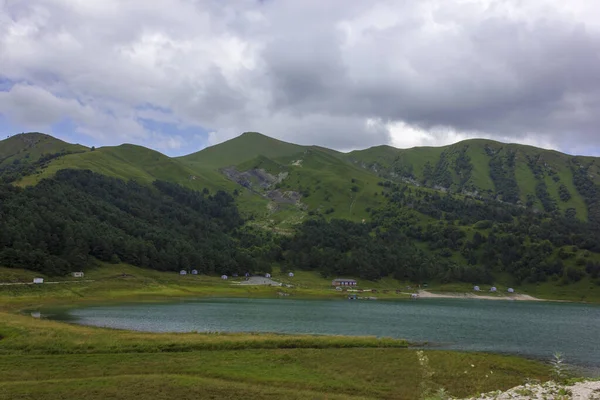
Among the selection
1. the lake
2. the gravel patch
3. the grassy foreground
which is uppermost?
the gravel patch

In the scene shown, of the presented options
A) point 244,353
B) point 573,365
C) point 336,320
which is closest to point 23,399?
point 244,353

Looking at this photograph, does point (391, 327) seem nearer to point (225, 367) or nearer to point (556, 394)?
point (225, 367)

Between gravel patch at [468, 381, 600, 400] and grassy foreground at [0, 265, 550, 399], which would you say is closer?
gravel patch at [468, 381, 600, 400]

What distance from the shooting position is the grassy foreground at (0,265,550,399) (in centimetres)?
3478

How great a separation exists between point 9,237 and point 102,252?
3762 cm

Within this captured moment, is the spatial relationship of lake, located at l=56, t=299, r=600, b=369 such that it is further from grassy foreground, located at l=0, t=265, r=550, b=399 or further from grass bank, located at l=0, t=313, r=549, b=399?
grass bank, located at l=0, t=313, r=549, b=399

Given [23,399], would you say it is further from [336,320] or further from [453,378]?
[336,320]

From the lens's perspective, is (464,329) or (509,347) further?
(464,329)

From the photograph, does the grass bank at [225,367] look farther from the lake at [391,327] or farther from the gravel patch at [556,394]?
the lake at [391,327]

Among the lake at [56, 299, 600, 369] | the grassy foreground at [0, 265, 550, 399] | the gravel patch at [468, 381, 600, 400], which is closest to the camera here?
the gravel patch at [468, 381, 600, 400]

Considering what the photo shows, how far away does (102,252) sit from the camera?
604 ft

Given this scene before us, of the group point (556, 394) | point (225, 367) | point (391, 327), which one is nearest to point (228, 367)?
point (225, 367)

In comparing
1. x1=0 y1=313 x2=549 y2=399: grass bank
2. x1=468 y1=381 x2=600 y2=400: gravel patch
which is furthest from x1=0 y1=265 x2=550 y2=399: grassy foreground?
x1=468 y1=381 x2=600 y2=400: gravel patch

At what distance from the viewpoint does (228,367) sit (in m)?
42.9
